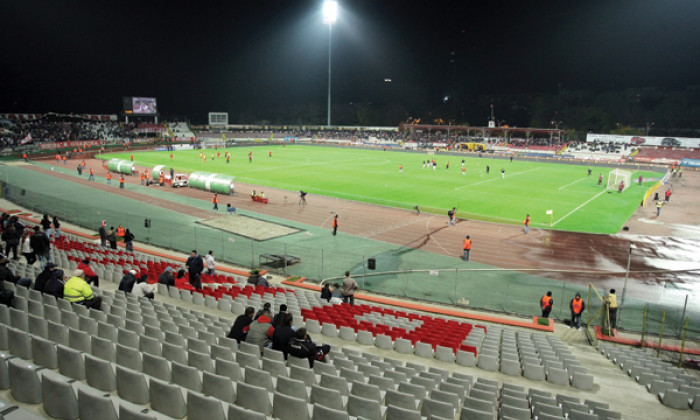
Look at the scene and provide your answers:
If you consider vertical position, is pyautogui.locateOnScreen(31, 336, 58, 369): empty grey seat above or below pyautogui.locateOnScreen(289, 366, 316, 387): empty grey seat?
above

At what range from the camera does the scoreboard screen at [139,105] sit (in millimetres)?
99812

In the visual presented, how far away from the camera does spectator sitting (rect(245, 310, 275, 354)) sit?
8227mm

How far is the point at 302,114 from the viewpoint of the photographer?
174875 millimetres

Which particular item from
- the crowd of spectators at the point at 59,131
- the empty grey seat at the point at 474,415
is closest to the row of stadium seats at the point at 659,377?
the empty grey seat at the point at 474,415

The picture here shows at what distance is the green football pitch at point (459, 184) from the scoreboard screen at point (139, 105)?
27.6 metres

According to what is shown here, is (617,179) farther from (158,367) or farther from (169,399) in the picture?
(169,399)

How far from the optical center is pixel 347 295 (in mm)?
15812

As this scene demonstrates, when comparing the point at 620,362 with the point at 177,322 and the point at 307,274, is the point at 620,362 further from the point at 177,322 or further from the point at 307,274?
the point at 307,274

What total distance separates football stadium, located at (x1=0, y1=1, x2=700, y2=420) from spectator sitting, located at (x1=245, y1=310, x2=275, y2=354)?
33mm

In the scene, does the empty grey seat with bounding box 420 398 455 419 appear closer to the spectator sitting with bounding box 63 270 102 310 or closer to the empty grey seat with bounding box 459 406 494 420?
the empty grey seat with bounding box 459 406 494 420

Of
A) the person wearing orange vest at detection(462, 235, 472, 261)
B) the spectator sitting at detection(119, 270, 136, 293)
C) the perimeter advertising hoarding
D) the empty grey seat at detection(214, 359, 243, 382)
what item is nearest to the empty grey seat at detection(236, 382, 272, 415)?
the empty grey seat at detection(214, 359, 243, 382)

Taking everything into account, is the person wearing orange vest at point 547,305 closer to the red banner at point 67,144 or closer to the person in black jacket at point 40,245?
the person in black jacket at point 40,245

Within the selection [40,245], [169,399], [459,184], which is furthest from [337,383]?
[459,184]

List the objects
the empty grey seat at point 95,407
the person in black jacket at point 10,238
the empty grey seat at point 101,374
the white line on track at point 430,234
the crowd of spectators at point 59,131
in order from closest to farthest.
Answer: the empty grey seat at point 95,407 → the empty grey seat at point 101,374 → the person in black jacket at point 10,238 → the white line on track at point 430,234 → the crowd of spectators at point 59,131
